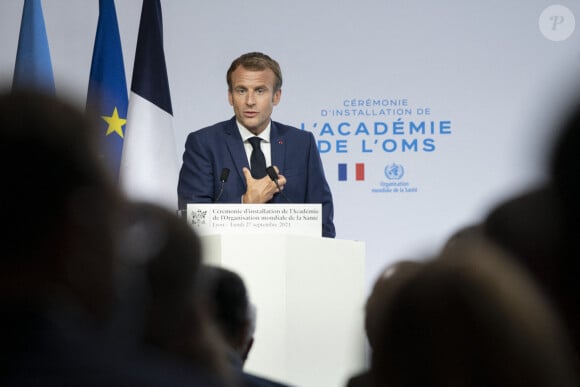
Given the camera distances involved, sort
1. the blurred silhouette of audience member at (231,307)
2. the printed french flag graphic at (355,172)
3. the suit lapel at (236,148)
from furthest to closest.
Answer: the printed french flag graphic at (355,172), the suit lapel at (236,148), the blurred silhouette of audience member at (231,307)

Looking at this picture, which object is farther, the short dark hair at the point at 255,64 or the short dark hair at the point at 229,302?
the short dark hair at the point at 255,64

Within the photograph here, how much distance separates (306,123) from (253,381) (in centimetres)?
593

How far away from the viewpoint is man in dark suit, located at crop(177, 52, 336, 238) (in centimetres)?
519

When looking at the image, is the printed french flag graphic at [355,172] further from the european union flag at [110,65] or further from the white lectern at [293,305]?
the white lectern at [293,305]

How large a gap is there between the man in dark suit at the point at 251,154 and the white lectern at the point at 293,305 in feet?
4.04

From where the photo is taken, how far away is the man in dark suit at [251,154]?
204 inches

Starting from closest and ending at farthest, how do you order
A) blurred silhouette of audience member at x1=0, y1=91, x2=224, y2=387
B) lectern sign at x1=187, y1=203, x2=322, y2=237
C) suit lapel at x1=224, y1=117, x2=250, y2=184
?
blurred silhouette of audience member at x1=0, y1=91, x2=224, y2=387 < lectern sign at x1=187, y1=203, x2=322, y2=237 < suit lapel at x1=224, y1=117, x2=250, y2=184

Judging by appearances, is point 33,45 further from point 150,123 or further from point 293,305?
point 293,305

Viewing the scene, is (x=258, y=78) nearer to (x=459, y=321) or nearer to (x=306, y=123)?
(x=306, y=123)

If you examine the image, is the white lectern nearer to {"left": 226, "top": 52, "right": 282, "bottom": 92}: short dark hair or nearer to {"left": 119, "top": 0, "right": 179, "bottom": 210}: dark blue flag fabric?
{"left": 119, "top": 0, "right": 179, "bottom": 210}: dark blue flag fabric

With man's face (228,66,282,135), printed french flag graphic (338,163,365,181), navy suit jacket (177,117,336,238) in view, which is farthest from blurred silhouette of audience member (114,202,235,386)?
printed french flag graphic (338,163,365,181)

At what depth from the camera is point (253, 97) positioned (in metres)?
5.56

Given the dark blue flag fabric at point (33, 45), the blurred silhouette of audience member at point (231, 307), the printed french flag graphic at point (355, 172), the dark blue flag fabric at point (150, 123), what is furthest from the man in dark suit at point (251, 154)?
the blurred silhouette of audience member at point (231, 307)

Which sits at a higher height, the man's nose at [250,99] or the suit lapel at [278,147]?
the man's nose at [250,99]
